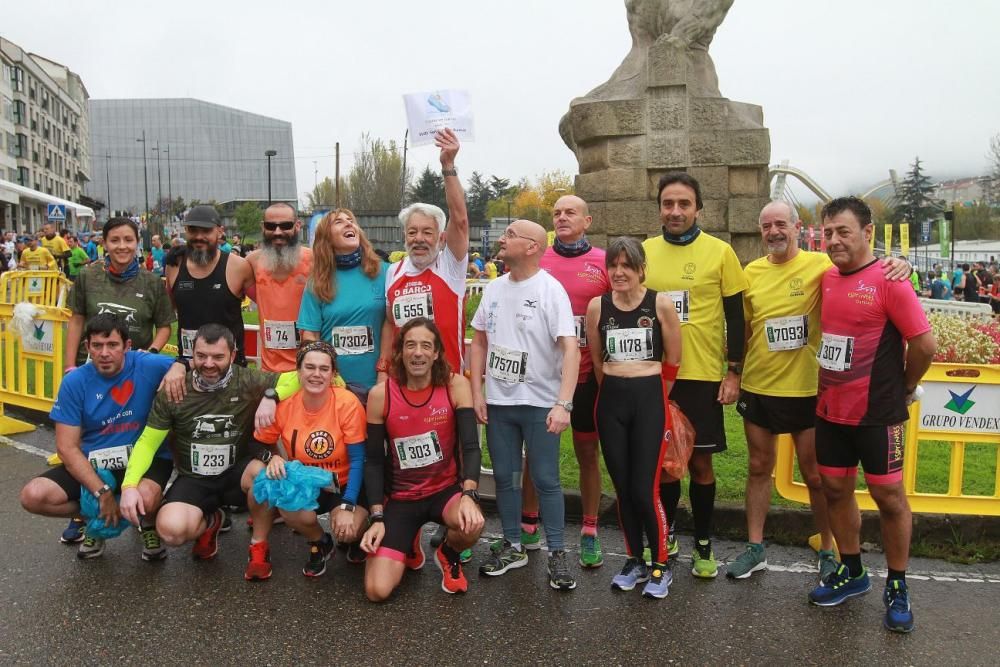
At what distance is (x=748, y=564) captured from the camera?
427 centimetres

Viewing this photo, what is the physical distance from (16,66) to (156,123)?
46585 millimetres

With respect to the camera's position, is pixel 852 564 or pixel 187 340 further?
pixel 187 340

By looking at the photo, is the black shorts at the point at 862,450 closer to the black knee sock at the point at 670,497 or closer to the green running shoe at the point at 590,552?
the black knee sock at the point at 670,497

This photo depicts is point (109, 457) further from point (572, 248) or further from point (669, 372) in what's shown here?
point (669, 372)

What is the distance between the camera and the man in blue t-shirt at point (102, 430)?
4.38 metres

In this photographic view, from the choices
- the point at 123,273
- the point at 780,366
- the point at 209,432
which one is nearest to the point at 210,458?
the point at 209,432

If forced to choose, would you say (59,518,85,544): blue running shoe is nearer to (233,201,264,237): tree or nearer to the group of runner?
the group of runner

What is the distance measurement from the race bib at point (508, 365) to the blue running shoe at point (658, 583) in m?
1.12

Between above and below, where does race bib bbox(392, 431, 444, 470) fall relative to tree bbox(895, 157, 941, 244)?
below

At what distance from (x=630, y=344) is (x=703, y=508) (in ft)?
3.37

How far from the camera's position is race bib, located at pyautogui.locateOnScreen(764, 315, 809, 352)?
417cm

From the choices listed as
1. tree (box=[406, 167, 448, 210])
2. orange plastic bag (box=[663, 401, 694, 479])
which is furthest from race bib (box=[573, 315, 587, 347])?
tree (box=[406, 167, 448, 210])

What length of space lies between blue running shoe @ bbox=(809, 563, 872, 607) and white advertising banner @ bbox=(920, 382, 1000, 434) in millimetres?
1259

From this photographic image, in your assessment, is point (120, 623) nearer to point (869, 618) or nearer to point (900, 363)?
point (869, 618)
